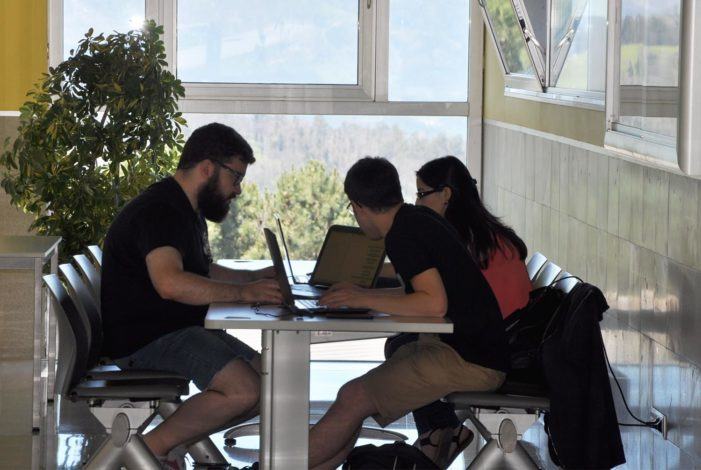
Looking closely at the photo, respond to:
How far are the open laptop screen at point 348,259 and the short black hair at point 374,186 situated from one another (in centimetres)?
61

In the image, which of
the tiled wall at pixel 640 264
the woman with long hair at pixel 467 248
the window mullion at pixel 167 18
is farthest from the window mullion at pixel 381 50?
the woman with long hair at pixel 467 248

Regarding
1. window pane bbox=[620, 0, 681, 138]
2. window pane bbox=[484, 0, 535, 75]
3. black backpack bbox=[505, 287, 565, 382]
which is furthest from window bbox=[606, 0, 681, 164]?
window pane bbox=[484, 0, 535, 75]

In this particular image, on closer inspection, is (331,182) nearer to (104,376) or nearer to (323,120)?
(323,120)

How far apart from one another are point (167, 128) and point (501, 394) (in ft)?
10.5

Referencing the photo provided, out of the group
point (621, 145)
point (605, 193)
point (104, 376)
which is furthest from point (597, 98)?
point (104, 376)

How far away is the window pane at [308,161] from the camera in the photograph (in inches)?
308

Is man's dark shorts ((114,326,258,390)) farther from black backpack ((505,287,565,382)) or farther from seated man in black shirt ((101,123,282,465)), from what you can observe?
black backpack ((505,287,565,382))

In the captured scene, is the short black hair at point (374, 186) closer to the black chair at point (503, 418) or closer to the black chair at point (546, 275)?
the black chair at point (503, 418)

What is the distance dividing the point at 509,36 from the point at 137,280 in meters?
3.17

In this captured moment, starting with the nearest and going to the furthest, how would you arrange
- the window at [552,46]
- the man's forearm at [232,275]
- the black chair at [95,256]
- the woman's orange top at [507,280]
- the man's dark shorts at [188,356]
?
1. the man's dark shorts at [188,356]
2. the woman's orange top at [507,280]
3. the man's forearm at [232,275]
4. the black chair at [95,256]
5. the window at [552,46]

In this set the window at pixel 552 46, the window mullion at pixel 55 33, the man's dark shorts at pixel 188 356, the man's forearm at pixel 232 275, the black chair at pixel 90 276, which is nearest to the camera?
the man's dark shorts at pixel 188 356

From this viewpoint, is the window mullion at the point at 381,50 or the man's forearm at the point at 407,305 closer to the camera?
the man's forearm at the point at 407,305

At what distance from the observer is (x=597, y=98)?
5098 millimetres

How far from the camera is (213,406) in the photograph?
4023 millimetres
